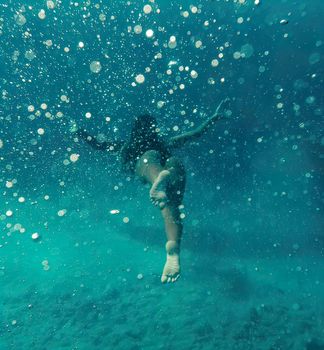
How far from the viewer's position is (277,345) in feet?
44.0

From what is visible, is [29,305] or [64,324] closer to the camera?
[64,324]

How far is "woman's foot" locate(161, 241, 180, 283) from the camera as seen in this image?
4.93 metres

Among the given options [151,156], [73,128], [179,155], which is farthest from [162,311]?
[151,156]

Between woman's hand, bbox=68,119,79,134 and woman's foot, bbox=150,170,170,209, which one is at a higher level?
woman's hand, bbox=68,119,79,134

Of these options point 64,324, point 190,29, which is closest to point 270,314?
point 64,324

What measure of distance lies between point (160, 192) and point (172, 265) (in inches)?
51.0

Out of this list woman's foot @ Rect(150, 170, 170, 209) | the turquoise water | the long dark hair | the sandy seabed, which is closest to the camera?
woman's foot @ Rect(150, 170, 170, 209)

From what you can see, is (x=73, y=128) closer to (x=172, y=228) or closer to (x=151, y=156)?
(x=151, y=156)

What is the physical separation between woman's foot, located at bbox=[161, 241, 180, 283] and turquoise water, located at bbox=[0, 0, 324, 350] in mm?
6782

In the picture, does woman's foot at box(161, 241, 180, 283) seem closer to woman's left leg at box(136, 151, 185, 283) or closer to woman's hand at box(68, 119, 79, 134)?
woman's left leg at box(136, 151, 185, 283)

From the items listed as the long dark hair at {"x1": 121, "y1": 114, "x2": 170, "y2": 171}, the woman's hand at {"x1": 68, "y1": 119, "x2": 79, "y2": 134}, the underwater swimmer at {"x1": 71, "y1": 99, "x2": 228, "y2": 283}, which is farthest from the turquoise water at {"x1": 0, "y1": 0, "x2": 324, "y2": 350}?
the long dark hair at {"x1": 121, "y1": 114, "x2": 170, "y2": 171}

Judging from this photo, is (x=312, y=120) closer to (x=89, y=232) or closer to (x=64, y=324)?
(x=64, y=324)

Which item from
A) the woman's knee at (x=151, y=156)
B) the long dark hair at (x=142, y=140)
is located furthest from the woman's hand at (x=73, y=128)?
the woman's knee at (x=151, y=156)

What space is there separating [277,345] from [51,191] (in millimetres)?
18366
